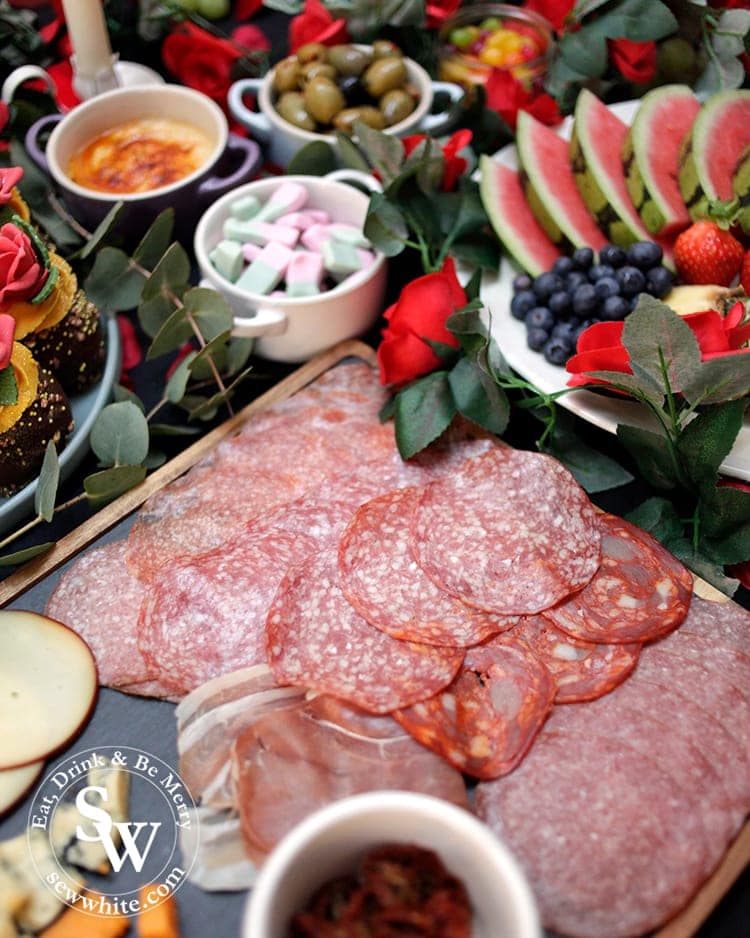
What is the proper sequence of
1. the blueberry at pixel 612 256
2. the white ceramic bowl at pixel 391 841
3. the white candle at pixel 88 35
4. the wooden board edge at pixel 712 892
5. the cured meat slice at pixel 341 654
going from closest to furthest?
the white ceramic bowl at pixel 391 841 < the wooden board edge at pixel 712 892 < the cured meat slice at pixel 341 654 < the blueberry at pixel 612 256 < the white candle at pixel 88 35

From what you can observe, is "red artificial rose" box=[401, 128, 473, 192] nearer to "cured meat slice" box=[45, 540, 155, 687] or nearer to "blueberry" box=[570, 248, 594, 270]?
"blueberry" box=[570, 248, 594, 270]

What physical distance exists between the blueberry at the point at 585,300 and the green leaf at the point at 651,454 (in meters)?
0.22

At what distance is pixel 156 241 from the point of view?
4.57 ft

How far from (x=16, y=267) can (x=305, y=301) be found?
0.40 metres

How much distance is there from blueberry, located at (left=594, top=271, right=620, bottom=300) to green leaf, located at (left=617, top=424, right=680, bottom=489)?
24 cm

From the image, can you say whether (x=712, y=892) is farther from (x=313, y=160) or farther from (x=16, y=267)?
(x=313, y=160)

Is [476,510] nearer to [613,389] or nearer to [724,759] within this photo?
[613,389]

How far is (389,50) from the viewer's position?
169cm

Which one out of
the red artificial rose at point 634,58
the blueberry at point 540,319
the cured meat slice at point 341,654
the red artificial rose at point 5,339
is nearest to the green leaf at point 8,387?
the red artificial rose at point 5,339

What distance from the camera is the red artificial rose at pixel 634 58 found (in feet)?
5.35

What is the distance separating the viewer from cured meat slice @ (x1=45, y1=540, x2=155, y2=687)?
1116mm

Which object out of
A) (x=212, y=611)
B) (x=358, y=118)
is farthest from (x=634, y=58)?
(x=212, y=611)

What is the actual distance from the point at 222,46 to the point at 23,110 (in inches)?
17.3

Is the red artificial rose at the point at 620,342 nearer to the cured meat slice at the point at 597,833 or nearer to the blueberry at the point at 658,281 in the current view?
the blueberry at the point at 658,281
